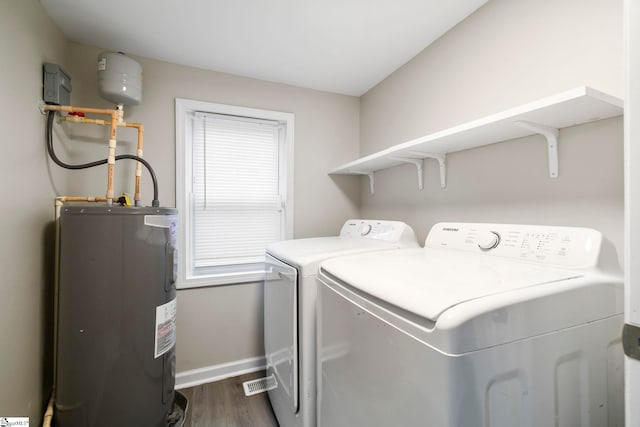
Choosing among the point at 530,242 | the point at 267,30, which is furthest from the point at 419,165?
the point at 267,30

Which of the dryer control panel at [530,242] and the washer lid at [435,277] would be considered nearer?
the washer lid at [435,277]

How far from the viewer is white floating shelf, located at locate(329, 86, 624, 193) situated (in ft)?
2.77

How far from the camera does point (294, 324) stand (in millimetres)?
1265

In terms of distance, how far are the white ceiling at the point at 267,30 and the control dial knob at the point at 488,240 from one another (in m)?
1.20

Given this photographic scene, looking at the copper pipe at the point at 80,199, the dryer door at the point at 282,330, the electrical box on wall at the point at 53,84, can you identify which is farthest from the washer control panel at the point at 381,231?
the electrical box on wall at the point at 53,84

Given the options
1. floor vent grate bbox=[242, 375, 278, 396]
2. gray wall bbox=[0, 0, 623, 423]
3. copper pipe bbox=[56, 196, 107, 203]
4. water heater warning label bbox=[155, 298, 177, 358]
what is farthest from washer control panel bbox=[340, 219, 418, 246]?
copper pipe bbox=[56, 196, 107, 203]

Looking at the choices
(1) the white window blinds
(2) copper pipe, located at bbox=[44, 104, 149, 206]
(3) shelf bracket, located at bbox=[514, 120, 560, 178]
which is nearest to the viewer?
(3) shelf bracket, located at bbox=[514, 120, 560, 178]

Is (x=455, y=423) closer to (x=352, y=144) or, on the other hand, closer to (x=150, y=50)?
(x=352, y=144)

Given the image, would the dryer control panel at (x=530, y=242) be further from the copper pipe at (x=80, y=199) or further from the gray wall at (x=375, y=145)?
the copper pipe at (x=80, y=199)

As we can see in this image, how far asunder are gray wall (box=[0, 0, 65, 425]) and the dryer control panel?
1989 millimetres

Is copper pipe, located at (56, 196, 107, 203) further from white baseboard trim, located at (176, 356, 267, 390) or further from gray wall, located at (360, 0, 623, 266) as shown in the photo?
gray wall, located at (360, 0, 623, 266)

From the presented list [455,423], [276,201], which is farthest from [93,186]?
[455,423]

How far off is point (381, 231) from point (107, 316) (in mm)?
1585

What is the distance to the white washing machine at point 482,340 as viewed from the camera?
1.84ft
